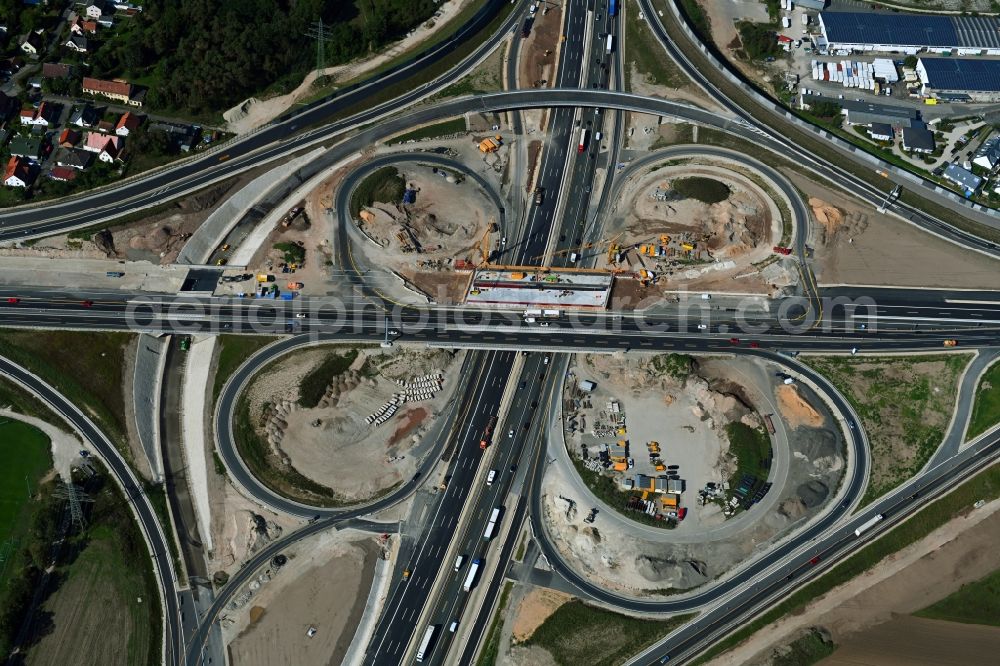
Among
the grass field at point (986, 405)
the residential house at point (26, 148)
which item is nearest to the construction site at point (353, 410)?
the residential house at point (26, 148)

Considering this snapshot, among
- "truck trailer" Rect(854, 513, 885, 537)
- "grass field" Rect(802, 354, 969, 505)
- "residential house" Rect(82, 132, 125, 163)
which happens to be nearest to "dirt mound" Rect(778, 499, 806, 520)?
"truck trailer" Rect(854, 513, 885, 537)

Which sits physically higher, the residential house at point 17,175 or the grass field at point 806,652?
the residential house at point 17,175

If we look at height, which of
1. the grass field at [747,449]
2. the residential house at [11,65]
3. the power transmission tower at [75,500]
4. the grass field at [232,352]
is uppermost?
the residential house at [11,65]

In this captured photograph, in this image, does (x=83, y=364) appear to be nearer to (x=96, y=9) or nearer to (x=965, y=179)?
(x=96, y=9)

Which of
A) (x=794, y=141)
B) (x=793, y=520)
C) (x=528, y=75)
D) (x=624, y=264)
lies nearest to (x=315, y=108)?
(x=528, y=75)

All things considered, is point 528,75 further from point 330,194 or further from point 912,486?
point 912,486

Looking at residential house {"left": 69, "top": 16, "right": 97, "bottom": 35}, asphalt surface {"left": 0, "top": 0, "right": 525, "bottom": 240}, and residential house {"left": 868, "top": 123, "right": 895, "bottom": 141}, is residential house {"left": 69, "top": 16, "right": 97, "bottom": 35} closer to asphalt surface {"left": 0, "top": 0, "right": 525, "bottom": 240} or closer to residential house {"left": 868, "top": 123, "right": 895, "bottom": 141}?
asphalt surface {"left": 0, "top": 0, "right": 525, "bottom": 240}

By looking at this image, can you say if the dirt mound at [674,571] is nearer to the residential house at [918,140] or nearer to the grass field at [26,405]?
the grass field at [26,405]

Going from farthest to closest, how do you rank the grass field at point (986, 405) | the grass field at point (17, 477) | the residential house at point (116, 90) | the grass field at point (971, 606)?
the residential house at point (116, 90) < the grass field at point (986, 405) < the grass field at point (17, 477) < the grass field at point (971, 606)
